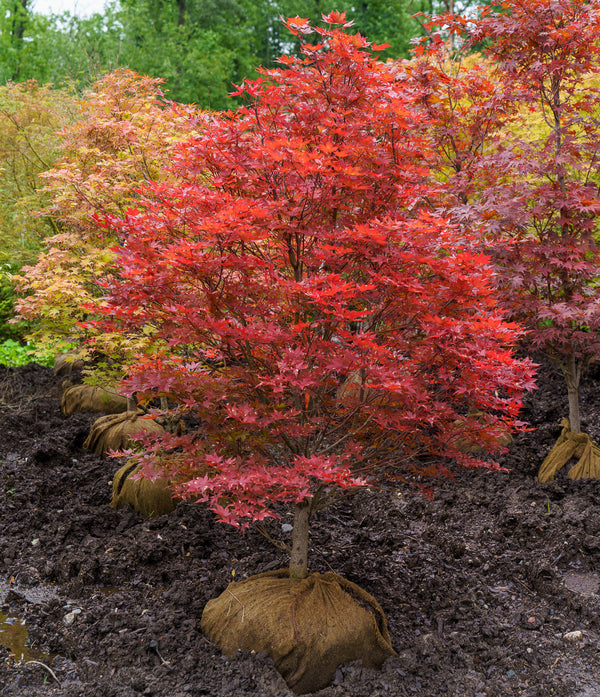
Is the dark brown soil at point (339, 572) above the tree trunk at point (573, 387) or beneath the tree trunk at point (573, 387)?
beneath

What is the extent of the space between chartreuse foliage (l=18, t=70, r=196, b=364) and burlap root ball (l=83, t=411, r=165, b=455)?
0.81 m

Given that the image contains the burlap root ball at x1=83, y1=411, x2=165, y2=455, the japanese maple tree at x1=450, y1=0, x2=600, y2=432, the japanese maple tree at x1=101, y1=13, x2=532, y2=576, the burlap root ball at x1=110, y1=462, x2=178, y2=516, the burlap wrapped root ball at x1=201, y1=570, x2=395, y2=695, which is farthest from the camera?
the burlap root ball at x1=83, y1=411, x2=165, y2=455

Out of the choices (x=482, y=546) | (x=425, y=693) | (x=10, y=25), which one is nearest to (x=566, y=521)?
(x=482, y=546)

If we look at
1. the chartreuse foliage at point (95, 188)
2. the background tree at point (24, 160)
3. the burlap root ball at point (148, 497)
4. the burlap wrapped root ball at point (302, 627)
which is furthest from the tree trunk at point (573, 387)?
the background tree at point (24, 160)

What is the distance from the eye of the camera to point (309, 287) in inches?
110

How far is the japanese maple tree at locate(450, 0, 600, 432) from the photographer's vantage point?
5102 millimetres

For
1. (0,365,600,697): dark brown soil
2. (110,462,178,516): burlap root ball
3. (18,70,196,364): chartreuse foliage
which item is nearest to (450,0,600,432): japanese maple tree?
(0,365,600,697): dark brown soil

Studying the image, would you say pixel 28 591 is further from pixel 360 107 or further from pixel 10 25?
pixel 10 25

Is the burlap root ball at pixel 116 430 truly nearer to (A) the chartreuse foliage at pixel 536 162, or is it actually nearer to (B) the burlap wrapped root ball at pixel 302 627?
(B) the burlap wrapped root ball at pixel 302 627

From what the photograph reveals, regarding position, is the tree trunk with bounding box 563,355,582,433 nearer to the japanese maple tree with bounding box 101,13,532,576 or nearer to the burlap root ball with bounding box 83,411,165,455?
the japanese maple tree with bounding box 101,13,532,576

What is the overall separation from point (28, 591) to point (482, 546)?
348 cm

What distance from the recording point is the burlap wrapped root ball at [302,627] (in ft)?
10.3

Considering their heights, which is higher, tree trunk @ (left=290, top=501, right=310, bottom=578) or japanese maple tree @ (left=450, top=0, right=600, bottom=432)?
japanese maple tree @ (left=450, top=0, right=600, bottom=432)

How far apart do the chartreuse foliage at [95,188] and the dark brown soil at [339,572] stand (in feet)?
5.34
